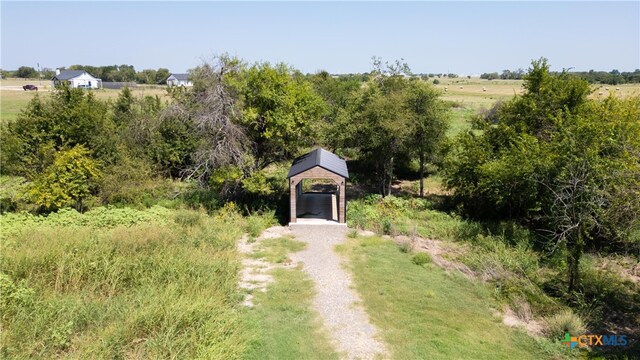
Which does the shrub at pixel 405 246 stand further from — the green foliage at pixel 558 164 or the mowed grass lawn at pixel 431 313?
the green foliage at pixel 558 164

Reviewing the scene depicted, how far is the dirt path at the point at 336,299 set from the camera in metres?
10.3

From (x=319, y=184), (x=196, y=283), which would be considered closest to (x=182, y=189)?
(x=319, y=184)

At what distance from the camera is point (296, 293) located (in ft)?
42.3

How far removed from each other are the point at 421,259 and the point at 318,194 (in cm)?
1030

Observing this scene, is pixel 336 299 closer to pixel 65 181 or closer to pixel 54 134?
pixel 65 181

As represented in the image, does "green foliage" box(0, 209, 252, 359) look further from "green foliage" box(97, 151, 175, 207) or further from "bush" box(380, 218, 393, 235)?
Result: "bush" box(380, 218, 393, 235)

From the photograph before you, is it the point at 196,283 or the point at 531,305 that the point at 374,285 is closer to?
the point at 531,305

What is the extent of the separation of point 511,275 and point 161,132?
21.6 meters

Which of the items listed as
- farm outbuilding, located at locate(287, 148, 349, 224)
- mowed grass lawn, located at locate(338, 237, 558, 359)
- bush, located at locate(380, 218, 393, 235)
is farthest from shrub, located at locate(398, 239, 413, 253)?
farm outbuilding, located at locate(287, 148, 349, 224)

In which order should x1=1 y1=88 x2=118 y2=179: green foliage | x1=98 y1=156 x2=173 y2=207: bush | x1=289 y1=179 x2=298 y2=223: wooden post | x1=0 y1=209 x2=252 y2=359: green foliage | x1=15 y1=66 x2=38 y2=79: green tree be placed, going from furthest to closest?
x1=15 y1=66 x2=38 y2=79: green tree
x1=1 y1=88 x2=118 y2=179: green foliage
x1=98 y1=156 x2=173 y2=207: bush
x1=289 y1=179 x2=298 y2=223: wooden post
x1=0 y1=209 x2=252 y2=359: green foliage

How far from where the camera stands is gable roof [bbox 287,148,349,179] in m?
19.2

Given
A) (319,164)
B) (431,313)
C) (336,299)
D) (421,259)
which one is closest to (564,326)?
(431,313)

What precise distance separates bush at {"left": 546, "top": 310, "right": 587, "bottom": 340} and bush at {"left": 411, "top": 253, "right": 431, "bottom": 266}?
4.95 m

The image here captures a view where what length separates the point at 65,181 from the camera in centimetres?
1897
